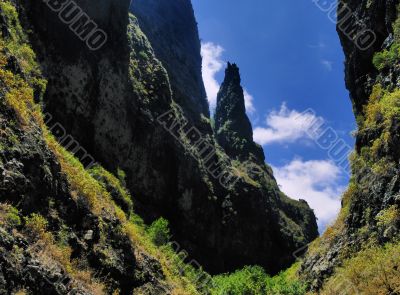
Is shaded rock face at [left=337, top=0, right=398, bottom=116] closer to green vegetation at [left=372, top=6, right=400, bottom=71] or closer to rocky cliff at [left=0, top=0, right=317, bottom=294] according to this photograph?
green vegetation at [left=372, top=6, right=400, bottom=71]

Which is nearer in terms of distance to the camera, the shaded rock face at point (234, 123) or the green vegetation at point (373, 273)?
the green vegetation at point (373, 273)

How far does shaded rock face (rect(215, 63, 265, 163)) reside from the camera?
10231cm

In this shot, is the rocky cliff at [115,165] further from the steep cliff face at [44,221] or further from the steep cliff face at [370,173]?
the steep cliff face at [370,173]

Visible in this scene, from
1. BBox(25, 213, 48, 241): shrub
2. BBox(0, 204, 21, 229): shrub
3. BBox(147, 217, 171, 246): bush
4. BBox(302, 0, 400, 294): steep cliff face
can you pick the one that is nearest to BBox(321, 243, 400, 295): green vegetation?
BBox(302, 0, 400, 294): steep cliff face

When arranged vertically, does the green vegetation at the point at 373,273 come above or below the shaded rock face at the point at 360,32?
below

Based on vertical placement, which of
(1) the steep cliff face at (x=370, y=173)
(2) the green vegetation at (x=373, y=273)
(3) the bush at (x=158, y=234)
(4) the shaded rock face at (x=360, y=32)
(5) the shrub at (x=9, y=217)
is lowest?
(5) the shrub at (x=9, y=217)

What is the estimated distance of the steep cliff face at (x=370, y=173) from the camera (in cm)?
2655

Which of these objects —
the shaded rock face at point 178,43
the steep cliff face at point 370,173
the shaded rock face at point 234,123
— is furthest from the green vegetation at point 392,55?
the shaded rock face at point 234,123

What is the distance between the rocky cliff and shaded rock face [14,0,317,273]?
0.20 meters

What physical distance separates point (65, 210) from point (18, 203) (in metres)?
4.98

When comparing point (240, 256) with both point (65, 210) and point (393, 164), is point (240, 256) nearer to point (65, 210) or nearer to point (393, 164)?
point (393, 164)

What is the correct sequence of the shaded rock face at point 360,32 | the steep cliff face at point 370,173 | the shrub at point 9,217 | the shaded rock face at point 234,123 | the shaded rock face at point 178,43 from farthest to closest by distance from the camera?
the shaded rock face at point 234,123
the shaded rock face at point 178,43
the shaded rock face at point 360,32
the steep cliff face at point 370,173
the shrub at point 9,217

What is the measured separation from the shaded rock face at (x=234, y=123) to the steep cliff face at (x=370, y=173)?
54.8 metres

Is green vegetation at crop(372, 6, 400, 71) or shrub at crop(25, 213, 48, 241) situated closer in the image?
shrub at crop(25, 213, 48, 241)
